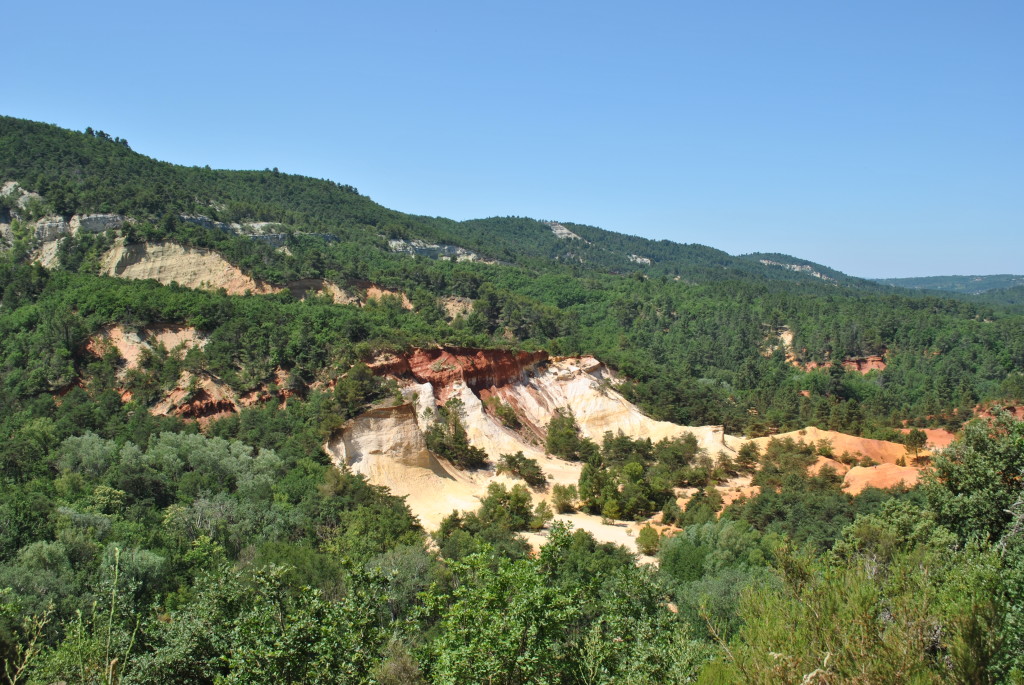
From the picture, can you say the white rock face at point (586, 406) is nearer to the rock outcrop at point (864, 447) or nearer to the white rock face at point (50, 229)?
the rock outcrop at point (864, 447)

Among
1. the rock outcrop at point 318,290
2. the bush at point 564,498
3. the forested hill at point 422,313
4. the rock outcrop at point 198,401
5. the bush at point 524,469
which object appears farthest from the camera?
the rock outcrop at point 318,290

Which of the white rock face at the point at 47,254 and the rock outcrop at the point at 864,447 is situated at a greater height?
the white rock face at the point at 47,254

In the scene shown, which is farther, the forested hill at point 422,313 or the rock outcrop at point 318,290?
the rock outcrop at point 318,290

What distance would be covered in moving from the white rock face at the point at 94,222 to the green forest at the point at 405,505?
95 cm

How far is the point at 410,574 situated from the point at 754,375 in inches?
2392

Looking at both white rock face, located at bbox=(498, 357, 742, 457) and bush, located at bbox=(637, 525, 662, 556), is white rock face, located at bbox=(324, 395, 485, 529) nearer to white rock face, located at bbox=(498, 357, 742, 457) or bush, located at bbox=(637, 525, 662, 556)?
bush, located at bbox=(637, 525, 662, 556)

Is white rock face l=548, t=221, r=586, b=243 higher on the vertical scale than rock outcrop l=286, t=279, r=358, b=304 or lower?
higher

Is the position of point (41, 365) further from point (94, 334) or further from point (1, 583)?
point (1, 583)

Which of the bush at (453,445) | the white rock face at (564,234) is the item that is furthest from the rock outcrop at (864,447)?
the white rock face at (564,234)

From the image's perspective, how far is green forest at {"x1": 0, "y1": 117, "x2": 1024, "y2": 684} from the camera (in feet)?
38.2

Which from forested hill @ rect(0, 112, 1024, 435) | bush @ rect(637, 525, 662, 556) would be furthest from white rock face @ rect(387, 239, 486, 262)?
bush @ rect(637, 525, 662, 556)

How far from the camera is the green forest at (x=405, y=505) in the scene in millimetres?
11656

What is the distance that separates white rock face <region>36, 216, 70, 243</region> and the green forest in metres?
0.85

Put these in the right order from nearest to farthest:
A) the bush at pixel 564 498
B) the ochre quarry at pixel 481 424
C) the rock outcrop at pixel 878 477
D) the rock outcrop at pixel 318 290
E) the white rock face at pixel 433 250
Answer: the rock outcrop at pixel 878 477
the ochre quarry at pixel 481 424
the bush at pixel 564 498
the rock outcrop at pixel 318 290
the white rock face at pixel 433 250
